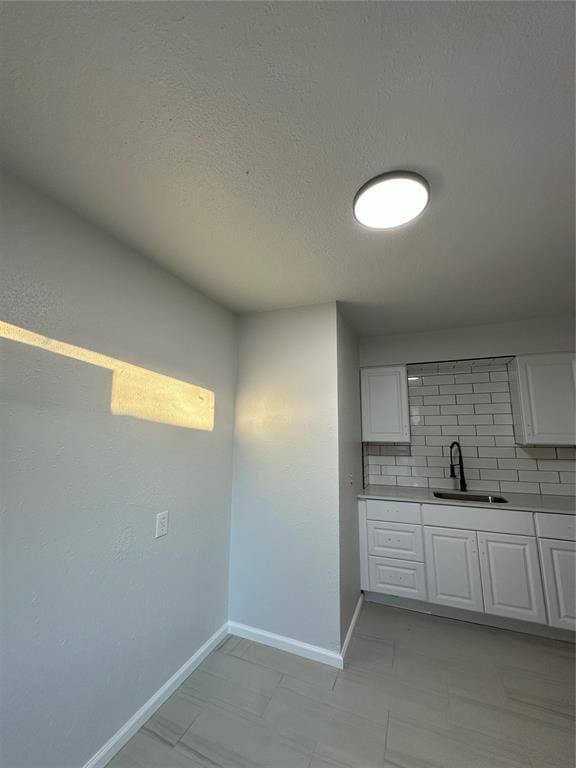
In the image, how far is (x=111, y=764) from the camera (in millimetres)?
1311

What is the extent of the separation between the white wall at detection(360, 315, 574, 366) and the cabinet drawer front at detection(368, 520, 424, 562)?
4.87 ft

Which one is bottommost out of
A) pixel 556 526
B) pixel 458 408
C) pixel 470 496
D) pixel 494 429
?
pixel 556 526

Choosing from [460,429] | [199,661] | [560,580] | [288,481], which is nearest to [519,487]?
[460,429]

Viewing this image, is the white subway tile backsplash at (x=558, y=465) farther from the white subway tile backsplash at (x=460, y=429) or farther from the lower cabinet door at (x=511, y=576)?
the lower cabinet door at (x=511, y=576)

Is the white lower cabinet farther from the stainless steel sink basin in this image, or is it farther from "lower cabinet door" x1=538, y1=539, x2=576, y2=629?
the stainless steel sink basin

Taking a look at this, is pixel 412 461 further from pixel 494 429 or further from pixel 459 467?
pixel 494 429

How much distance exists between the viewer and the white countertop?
2.20 metres

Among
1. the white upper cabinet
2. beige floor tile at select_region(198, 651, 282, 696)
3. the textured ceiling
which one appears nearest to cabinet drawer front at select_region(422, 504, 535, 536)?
the white upper cabinet

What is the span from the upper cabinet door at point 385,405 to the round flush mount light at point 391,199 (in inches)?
73.2

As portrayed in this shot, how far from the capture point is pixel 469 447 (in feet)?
9.53

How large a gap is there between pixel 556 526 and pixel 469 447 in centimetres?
88

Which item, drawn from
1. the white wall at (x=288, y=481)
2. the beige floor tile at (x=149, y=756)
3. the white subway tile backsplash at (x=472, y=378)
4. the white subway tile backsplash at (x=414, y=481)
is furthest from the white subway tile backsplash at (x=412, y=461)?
the beige floor tile at (x=149, y=756)

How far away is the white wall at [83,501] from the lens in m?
1.10

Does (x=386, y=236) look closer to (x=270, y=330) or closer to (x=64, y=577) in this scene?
(x=270, y=330)
